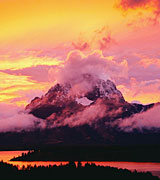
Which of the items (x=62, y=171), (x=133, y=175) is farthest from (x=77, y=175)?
(x=133, y=175)

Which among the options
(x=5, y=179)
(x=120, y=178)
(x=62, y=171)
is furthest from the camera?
(x=62, y=171)

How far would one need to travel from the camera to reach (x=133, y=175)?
192m

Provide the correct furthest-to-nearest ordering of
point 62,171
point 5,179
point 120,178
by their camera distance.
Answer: point 62,171, point 120,178, point 5,179

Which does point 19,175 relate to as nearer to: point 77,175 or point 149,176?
point 77,175

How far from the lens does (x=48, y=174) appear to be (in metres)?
189

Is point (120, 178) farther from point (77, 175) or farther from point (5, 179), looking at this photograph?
point (5, 179)

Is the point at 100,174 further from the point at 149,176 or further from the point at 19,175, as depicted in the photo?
the point at 19,175

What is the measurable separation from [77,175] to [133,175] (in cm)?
2329

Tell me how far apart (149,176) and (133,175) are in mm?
6869

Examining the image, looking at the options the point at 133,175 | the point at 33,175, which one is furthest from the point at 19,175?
the point at 133,175

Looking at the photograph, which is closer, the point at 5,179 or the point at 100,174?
the point at 5,179

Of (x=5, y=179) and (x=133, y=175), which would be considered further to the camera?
(x=133, y=175)

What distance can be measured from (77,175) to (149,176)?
30147 millimetres

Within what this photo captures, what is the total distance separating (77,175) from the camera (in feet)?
621
